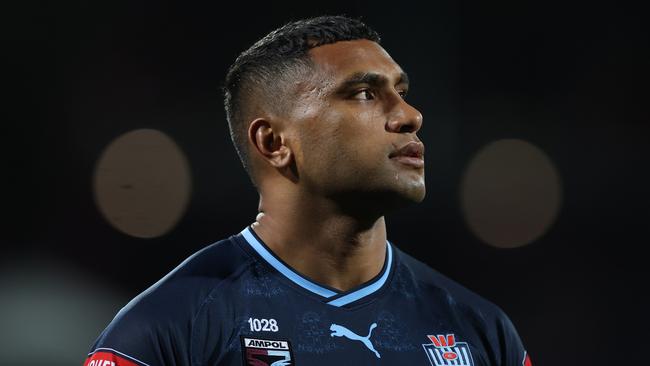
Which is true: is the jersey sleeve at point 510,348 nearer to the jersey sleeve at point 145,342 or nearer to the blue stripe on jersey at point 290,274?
the blue stripe on jersey at point 290,274

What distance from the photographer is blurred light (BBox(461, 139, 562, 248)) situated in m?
6.97

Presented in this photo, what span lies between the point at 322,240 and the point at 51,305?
459 centimetres

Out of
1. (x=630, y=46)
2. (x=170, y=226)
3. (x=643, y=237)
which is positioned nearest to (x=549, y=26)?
(x=630, y=46)

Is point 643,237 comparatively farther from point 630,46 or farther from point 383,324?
point 383,324

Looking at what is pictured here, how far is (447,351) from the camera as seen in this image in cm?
263

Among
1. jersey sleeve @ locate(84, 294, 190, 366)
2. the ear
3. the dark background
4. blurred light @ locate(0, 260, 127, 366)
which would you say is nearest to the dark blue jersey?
jersey sleeve @ locate(84, 294, 190, 366)

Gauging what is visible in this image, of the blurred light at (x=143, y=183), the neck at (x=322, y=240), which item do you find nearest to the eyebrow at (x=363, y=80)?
the neck at (x=322, y=240)

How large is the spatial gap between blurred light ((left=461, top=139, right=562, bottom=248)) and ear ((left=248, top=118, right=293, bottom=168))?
14.2 ft

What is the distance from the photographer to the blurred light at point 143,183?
6652 millimetres

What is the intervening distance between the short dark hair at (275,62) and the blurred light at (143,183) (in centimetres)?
385

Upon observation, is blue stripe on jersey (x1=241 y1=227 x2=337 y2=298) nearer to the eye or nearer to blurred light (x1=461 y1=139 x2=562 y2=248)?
the eye

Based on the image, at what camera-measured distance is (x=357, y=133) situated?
2.62 meters

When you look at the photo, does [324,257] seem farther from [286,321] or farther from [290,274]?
[286,321]

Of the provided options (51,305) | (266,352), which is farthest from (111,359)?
(51,305)
